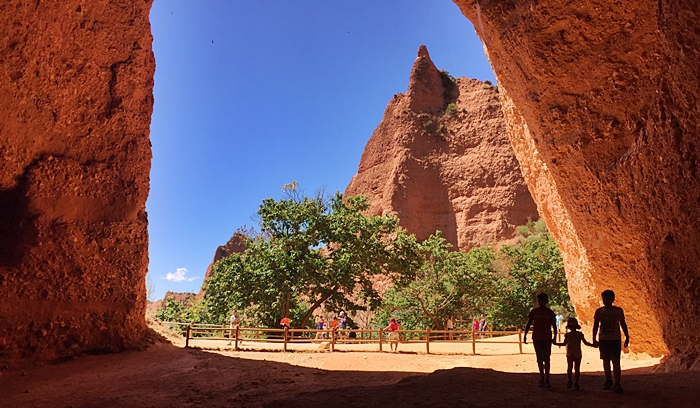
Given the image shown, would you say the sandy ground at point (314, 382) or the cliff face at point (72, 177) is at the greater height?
the cliff face at point (72, 177)

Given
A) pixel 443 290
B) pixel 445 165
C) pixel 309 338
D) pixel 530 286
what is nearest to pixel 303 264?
pixel 309 338

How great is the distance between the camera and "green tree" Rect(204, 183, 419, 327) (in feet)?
64.2

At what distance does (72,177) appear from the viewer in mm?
10188

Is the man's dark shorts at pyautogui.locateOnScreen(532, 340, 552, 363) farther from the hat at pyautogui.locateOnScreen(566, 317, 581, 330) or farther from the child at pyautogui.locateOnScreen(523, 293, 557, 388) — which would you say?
the hat at pyautogui.locateOnScreen(566, 317, 581, 330)

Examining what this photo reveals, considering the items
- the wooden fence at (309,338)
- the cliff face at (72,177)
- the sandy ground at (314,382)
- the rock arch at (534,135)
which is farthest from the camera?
the wooden fence at (309,338)

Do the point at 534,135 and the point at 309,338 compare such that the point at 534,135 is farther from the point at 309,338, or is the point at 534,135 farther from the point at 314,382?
the point at 309,338

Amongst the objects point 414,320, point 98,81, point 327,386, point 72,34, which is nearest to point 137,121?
point 98,81

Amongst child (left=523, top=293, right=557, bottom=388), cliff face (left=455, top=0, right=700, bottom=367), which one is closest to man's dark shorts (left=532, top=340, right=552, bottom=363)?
child (left=523, top=293, right=557, bottom=388)

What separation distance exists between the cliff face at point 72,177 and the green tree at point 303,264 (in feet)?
26.1

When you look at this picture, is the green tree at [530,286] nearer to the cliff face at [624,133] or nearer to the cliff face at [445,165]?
the cliff face at [624,133]

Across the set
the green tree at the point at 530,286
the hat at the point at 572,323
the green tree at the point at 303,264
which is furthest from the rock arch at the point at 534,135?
the green tree at the point at 530,286

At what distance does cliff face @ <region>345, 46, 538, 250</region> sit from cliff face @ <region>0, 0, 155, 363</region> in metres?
37.6

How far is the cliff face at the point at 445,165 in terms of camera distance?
153 ft

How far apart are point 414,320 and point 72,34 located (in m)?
21.9
